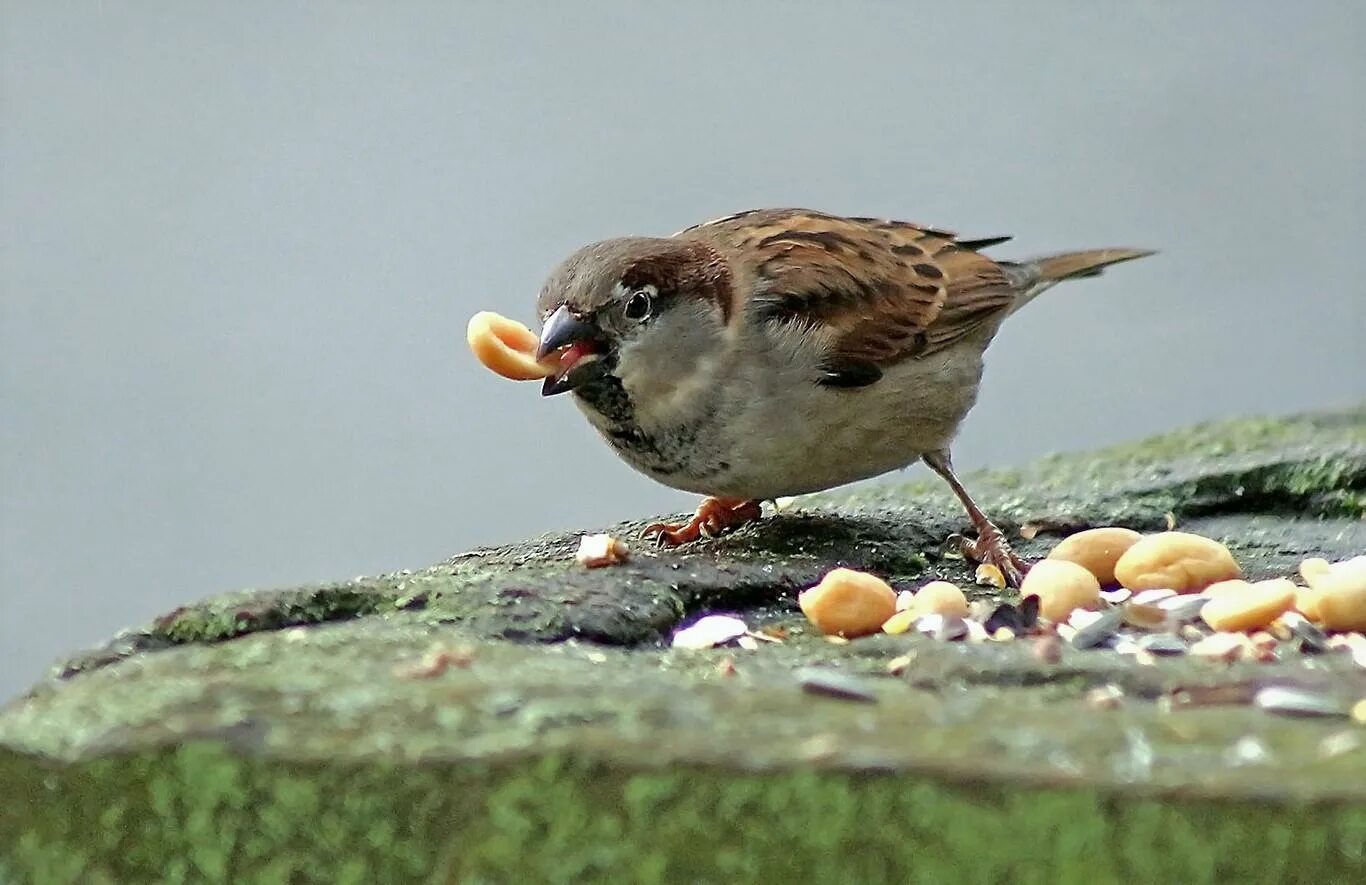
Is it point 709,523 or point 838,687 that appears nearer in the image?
point 838,687

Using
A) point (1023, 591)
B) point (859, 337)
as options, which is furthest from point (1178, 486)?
point (1023, 591)

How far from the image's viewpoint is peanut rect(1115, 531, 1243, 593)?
192 centimetres

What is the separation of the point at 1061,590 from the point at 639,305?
26.8 inches

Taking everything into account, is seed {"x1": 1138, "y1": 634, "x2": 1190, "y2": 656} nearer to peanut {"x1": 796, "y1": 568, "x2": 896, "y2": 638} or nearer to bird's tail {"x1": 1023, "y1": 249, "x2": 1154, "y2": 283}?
peanut {"x1": 796, "y1": 568, "x2": 896, "y2": 638}

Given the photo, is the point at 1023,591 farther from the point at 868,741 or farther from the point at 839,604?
the point at 868,741

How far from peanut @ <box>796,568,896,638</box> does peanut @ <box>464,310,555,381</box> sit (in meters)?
0.54

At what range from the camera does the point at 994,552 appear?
227 cm

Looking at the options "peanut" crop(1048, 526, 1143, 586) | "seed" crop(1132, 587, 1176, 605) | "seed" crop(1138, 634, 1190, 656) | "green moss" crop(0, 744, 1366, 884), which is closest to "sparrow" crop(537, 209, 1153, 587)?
"peanut" crop(1048, 526, 1143, 586)

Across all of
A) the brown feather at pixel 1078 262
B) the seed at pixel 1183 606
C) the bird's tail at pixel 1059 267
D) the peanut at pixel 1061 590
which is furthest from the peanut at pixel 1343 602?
the brown feather at pixel 1078 262

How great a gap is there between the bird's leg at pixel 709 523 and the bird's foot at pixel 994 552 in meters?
0.33

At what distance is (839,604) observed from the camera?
175 cm

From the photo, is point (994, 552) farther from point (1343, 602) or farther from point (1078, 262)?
point (1078, 262)

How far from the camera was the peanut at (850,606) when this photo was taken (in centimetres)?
174

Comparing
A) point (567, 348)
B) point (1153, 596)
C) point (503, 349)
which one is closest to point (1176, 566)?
point (1153, 596)
